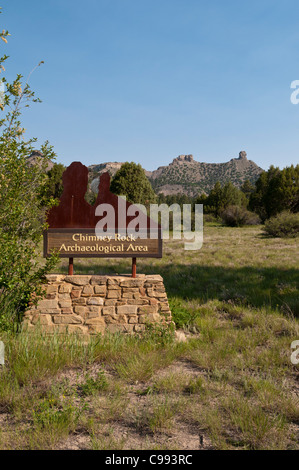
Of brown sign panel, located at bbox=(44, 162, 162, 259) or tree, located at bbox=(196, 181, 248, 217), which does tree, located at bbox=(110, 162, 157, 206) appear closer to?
tree, located at bbox=(196, 181, 248, 217)

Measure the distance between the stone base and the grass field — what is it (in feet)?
1.33

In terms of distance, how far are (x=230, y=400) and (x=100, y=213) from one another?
13.5 ft

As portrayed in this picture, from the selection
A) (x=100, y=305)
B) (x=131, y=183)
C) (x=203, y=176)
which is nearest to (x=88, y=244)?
(x=100, y=305)

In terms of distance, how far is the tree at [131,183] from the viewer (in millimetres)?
30391

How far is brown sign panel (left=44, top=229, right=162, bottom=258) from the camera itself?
6.43 metres

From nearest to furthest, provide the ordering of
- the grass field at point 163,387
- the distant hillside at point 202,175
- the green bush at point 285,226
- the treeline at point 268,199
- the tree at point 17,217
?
the grass field at point 163,387 < the tree at point 17,217 < the green bush at point 285,226 < the treeline at point 268,199 < the distant hillside at point 202,175

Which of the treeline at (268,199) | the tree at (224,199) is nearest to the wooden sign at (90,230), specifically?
the treeline at (268,199)

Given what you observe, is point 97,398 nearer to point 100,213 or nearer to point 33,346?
point 33,346

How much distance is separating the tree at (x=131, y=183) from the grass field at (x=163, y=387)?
2404 cm

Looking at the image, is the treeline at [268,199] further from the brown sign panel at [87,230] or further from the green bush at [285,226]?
the brown sign panel at [87,230]

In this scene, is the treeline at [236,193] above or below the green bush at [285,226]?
above

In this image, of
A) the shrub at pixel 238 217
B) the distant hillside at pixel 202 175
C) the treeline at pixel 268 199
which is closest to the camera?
the treeline at pixel 268 199

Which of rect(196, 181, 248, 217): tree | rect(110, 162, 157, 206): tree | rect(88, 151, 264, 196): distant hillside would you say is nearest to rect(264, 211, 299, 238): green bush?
rect(110, 162, 157, 206): tree

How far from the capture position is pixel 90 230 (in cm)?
645
